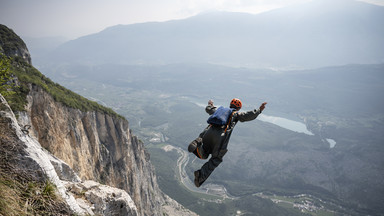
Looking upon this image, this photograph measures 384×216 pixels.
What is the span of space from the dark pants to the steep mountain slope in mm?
5806

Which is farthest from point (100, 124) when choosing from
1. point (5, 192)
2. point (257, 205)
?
point (257, 205)

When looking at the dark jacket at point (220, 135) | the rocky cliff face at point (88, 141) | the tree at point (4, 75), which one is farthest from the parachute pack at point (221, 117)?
the rocky cliff face at point (88, 141)

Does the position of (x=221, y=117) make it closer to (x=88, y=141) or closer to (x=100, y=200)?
(x=100, y=200)

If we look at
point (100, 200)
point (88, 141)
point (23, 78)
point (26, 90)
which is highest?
point (23, 78)

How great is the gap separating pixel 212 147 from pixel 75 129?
16049mm

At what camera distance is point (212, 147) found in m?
8.28

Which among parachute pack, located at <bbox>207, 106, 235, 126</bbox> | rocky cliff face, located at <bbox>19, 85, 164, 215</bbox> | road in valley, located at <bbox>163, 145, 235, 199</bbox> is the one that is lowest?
road in valley, located at <bbox>163, 145, 235, 199</bbox>

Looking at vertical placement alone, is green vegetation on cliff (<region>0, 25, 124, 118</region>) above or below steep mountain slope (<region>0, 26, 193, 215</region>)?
above

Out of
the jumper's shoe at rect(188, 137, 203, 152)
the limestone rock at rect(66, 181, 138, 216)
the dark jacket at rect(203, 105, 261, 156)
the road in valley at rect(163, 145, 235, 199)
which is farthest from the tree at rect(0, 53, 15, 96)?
the road in valley at rect(163, 145, 235, 199)

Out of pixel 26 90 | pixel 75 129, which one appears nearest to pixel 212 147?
pixel 26 90

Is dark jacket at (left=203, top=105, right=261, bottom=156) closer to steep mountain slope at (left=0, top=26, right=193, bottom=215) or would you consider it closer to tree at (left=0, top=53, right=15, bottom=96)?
steep mountain slope at (left=0, top=26, right=193, bottom=215)

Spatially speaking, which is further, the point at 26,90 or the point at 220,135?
the point at 26,90

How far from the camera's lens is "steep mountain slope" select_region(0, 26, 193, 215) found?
622 inches

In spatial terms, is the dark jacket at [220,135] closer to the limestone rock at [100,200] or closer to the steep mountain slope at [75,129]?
the limestone rock at [100,200]
